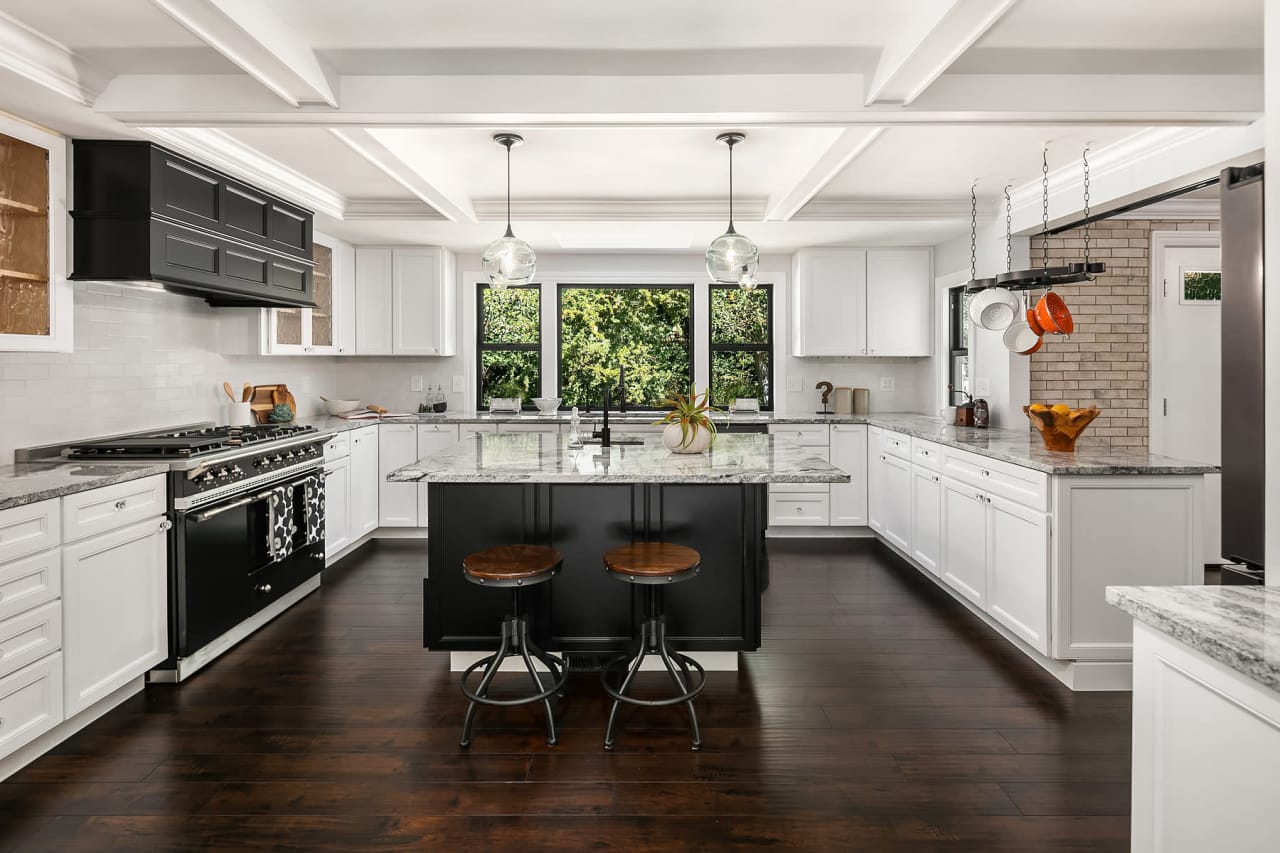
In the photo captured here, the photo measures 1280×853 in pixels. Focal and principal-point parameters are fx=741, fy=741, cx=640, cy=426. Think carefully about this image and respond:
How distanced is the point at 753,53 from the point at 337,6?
1.43m

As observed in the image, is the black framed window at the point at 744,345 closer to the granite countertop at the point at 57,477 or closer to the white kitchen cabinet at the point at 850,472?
the white kitchen cabinet at the point at 850,472

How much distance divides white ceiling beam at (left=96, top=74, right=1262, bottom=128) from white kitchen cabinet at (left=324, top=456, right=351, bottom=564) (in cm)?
243

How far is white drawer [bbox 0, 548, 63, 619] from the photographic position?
229cm

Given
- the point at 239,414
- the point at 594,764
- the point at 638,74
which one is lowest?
the point at 594,764

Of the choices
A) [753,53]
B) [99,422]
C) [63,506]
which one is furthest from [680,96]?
[99,422]

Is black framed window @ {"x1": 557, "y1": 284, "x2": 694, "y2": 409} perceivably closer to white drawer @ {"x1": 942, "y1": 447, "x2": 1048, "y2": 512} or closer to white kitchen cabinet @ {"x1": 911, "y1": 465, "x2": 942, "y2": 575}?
white kitchen cabinet @ {"x1": 911, "y1": 465, "x2": 942, "y2": 575}

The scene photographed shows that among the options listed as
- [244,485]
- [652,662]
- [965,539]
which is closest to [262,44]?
[244,485]

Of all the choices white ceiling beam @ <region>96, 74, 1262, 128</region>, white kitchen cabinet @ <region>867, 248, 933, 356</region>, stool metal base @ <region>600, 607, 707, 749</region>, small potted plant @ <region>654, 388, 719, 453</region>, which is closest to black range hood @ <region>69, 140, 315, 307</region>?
white ceiling beam @ <region>96, 74, 1262, 128</region>

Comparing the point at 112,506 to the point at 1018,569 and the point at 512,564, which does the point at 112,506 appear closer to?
the point at 512,564

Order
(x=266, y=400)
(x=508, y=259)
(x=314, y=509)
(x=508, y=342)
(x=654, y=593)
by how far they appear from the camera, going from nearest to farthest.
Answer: (x=654, y=593) → (x=508, y=259) → (x=314, y=509) → (x=266, y=400) → (x=508, y=342)

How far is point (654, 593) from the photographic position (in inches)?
112

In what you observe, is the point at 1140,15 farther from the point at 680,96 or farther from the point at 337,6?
the point at 337,6

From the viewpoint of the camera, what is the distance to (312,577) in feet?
14.3

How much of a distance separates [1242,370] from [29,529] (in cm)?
396
